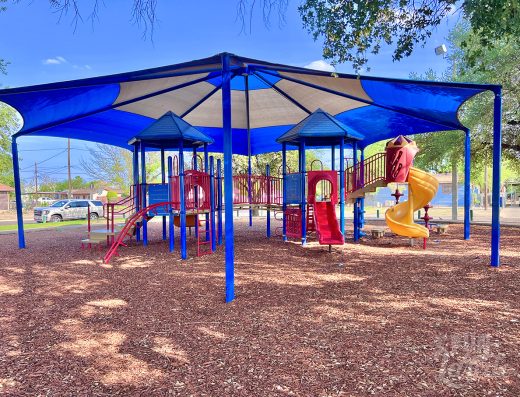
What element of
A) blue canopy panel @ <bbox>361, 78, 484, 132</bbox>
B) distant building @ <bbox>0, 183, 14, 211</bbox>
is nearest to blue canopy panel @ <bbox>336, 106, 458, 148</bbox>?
blue canopy panel @ <bbox>361, 78, 484, 132</bbox>

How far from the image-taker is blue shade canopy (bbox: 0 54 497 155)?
7988mm

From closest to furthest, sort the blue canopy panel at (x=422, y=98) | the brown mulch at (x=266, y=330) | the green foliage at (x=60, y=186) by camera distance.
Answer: the brown mulch at (x=266, y=330)
the blue canopy panel at (x=422, y=98)
the green foliage at (x=60, y=186)

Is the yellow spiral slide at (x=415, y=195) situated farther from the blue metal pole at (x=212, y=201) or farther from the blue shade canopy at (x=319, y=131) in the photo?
the blue metal pole at (x=212, y=201)

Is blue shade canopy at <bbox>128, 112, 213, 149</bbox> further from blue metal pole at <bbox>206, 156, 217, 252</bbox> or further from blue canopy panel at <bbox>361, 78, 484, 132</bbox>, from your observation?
blue canopy panel at <bbox>361, 78, 484, 132</bbox>

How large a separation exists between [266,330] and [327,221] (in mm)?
7335

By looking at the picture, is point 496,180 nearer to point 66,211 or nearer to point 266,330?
point 266,330

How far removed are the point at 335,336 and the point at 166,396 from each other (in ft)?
6.99

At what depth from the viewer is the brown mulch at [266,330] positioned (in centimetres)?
343

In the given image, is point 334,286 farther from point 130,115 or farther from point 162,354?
point 130,115

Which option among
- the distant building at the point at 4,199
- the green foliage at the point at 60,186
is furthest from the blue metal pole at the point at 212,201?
the green foliage at the point at 60,186

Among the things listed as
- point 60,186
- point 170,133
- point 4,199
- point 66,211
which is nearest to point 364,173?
point 170,133

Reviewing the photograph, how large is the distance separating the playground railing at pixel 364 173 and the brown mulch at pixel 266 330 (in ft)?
15.9

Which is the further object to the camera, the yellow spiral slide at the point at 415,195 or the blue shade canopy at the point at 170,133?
the yellow spiral slide at the point at 415,195

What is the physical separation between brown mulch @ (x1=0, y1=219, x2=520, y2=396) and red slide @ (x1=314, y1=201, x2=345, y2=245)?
75.5 inches
